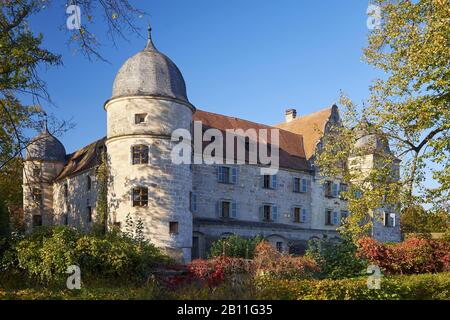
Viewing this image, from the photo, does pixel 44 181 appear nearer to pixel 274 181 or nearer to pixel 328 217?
pixel 274 181

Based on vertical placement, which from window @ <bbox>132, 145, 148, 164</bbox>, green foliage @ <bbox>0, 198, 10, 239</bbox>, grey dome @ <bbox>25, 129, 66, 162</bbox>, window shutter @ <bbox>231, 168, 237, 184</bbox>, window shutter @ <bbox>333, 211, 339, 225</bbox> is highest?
grey dome @ <bbox>25, 129, 66, 162</bbox>

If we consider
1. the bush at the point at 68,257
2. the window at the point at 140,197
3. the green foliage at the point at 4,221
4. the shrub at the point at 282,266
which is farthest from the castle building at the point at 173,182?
the shrub at the point at 282,266

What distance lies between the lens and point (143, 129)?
998 inches

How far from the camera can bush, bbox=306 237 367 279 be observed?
16.2 metres

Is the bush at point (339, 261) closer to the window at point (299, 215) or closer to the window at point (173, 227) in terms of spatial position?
the window at point (173, 227)

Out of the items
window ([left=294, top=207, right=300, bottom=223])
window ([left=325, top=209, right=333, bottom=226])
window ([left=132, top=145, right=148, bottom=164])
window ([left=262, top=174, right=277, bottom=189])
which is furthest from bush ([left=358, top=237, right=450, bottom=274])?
window ([left=325, top=209, right=333, bottom=226])

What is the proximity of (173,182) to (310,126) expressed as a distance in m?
Result: 17.5

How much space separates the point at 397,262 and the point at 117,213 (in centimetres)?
1465

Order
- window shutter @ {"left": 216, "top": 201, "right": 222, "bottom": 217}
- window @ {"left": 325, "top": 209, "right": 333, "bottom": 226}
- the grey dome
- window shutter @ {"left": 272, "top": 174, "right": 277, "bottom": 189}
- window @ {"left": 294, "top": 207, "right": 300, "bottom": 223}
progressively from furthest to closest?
the grey dome, window @ {"left": 325, "top": 209, "right": 333, "bottom": 226}, window @ {"left": 294, "top": 207, "right": 300, "bottom": 223}, window shutter @ {"left": 272, "top": 174, "right": 277, "bottom": 189}, window shutter @ {"left": 216, "top": 201, "right": 222, "bottom": 217}

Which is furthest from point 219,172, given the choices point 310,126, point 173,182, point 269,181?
point 310,126

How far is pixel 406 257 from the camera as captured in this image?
18.6 metres

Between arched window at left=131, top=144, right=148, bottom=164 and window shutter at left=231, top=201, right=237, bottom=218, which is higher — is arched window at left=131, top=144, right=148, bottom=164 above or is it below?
above

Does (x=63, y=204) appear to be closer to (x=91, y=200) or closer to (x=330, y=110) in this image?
(x=91, y=200)

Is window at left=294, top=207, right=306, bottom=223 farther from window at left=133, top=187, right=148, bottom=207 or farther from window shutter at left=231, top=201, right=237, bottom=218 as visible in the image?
window at left=133, top=187, right=148, bottom=207
